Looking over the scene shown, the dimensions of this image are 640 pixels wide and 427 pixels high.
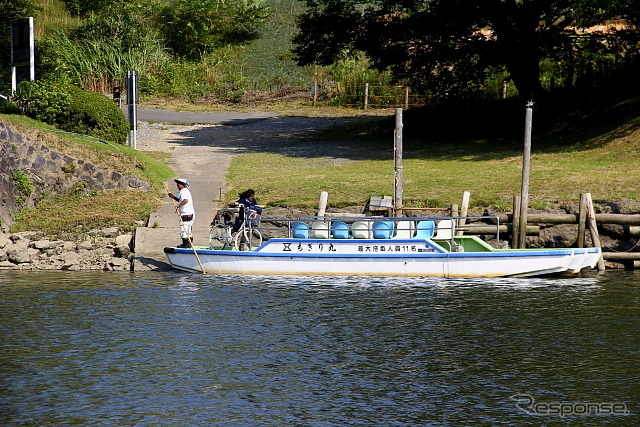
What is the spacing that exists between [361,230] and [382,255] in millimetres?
1009

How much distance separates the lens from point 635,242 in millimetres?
27266

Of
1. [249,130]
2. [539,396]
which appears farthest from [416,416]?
[249,130]

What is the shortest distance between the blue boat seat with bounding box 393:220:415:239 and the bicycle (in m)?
4.08

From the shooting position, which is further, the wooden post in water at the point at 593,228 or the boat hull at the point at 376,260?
the wooden post in water at the point at 593,228

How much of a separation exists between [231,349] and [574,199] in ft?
48.5

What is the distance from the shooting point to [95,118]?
36.0m

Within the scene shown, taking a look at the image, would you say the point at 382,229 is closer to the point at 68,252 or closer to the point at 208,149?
the point at 68,252

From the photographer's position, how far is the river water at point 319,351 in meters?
14.9

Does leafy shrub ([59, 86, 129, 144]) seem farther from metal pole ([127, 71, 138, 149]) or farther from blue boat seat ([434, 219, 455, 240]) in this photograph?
blue boat seat ([434, 219, 455, 240])

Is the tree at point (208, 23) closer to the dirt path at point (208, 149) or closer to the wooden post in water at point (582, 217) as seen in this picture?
the dirt path at point (208, 149)

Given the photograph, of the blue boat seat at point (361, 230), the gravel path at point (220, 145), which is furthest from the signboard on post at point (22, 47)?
the blue boat seat at point (361, 230)

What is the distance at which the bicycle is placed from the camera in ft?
87.8

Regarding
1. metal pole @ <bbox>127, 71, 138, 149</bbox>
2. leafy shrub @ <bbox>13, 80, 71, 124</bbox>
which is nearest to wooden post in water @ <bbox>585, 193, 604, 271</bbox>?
metal pole @ <bbox>127, 71, 138, 149</bbox>

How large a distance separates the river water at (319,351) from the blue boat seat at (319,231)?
1.70 meters
